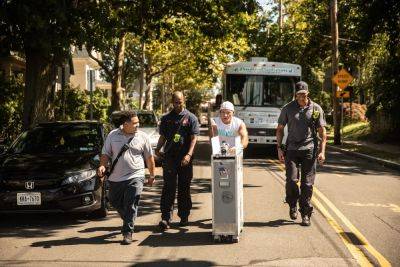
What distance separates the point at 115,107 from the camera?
29.8m

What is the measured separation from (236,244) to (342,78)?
1939 centimetres

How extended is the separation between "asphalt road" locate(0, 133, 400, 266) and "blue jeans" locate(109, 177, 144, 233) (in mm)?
281

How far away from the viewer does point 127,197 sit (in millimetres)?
7035

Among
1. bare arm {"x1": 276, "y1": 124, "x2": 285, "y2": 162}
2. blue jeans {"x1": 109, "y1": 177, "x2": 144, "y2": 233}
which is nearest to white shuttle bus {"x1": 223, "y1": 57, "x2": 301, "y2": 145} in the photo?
bare arm {"x1": 276, "y1": 124, "x2": 285, "y2": 162}

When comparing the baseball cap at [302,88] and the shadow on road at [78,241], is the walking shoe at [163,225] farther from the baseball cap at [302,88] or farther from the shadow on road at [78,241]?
the baseball cap at [302,88]

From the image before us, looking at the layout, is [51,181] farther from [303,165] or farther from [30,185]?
[303,165]

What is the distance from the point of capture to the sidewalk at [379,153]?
17295 millimetres

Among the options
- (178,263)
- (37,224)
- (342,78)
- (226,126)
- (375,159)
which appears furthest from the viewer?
(342,78)

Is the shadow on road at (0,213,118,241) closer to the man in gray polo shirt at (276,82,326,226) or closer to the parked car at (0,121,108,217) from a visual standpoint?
the parked car at (0,121,108,217)

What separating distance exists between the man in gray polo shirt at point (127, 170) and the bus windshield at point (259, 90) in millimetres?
12005

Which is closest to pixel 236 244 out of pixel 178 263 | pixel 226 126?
pixel 178 263

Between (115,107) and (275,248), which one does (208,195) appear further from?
(115,107)

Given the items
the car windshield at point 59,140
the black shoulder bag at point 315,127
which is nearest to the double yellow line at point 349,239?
the black shoulder bag at point 315,127

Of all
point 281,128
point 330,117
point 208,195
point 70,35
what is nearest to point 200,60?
point 330,117
